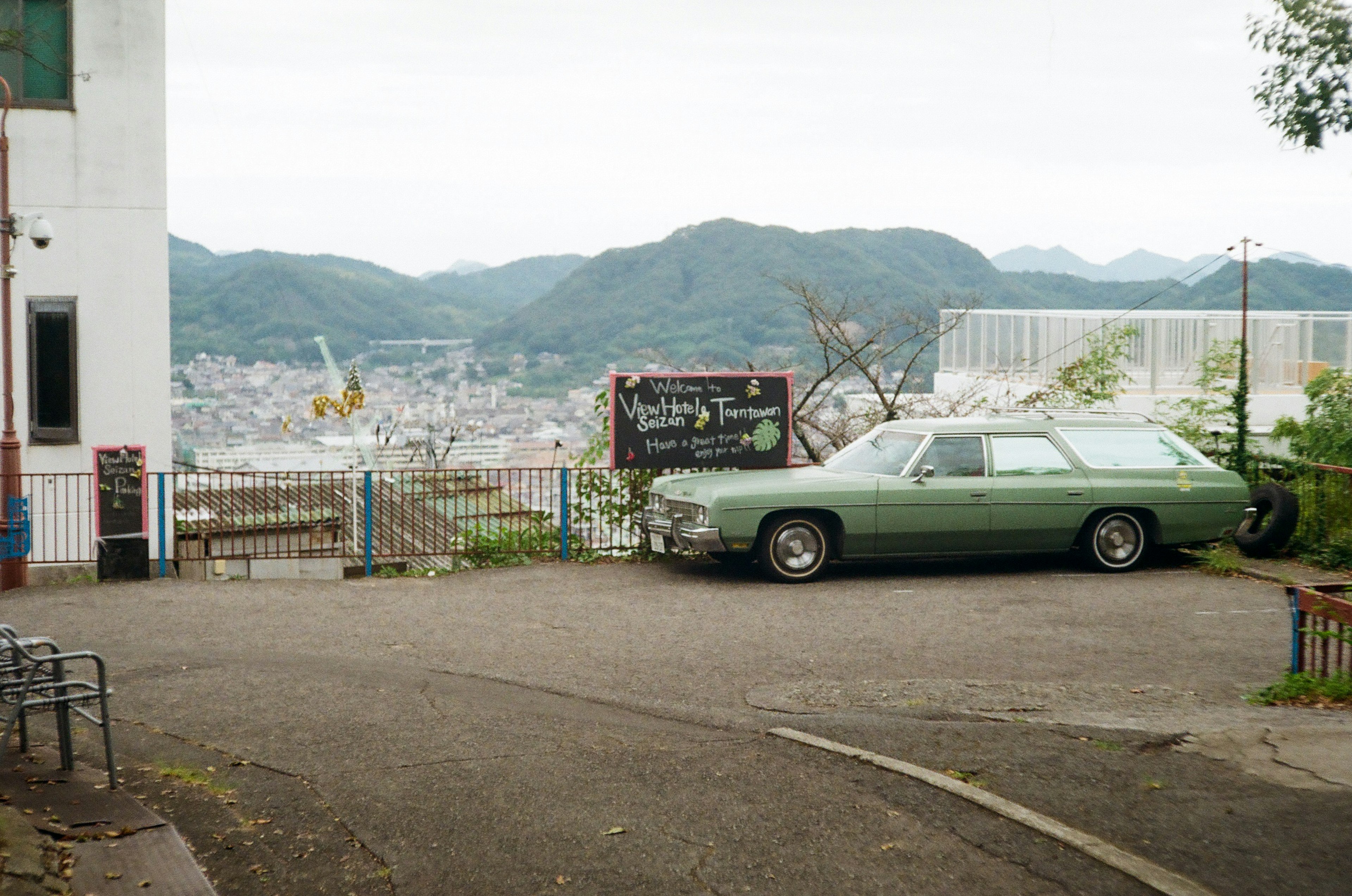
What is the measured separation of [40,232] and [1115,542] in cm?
1129

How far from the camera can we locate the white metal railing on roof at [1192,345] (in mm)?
22234

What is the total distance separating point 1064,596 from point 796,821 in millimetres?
6925

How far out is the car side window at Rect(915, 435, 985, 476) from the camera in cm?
1252

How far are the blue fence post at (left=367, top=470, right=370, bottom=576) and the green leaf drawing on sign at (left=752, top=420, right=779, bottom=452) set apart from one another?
13.6 feet

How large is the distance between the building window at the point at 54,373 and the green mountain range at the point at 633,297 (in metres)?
16.6

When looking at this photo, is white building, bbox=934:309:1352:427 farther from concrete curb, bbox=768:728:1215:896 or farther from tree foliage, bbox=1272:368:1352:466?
concrete curb, bbox=768:728:1215:896

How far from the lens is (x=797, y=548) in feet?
40.3

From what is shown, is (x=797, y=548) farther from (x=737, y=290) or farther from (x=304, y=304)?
(x=304, y=304)

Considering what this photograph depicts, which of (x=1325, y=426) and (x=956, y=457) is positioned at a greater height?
(x=1325, y=426)

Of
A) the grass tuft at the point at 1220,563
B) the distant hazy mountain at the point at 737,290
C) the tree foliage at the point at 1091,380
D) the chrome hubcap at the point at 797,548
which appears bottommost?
the grass tuft at the point at 1220,563

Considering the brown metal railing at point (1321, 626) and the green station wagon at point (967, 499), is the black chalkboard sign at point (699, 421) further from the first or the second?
the brown metal railing at point (1321, 626)

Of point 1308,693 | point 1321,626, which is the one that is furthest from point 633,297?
point 1308,693

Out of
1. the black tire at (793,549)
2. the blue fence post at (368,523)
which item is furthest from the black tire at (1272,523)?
the blue fence post at (368,523)

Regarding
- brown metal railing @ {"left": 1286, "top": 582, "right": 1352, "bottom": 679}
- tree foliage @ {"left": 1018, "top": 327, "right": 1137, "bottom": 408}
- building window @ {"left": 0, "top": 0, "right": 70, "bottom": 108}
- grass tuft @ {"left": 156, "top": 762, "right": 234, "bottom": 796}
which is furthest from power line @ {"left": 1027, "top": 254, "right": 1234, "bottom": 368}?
grass tuft @ {"left": 156, "top": 762, "right": 234, "bottom": 796}
